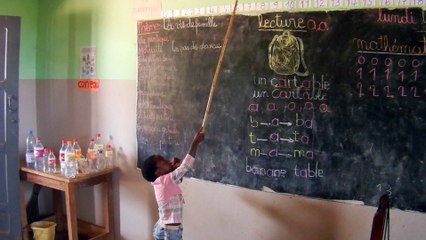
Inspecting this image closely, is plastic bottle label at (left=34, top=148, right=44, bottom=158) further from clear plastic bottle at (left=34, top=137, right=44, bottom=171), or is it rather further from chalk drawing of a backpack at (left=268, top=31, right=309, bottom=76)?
chalk drawing of a backpack at (left=268, top=31, right=309, bottom=76)

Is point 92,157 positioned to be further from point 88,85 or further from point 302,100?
point 302,100

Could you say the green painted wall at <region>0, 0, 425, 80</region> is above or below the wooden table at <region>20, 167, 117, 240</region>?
above

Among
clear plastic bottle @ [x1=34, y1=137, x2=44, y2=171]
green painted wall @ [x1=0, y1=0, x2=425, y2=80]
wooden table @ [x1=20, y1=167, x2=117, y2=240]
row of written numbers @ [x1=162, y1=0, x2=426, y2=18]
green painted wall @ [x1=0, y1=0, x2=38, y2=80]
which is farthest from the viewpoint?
green painted wall @ [x1=0, y1=0, x2=38, y2=80]

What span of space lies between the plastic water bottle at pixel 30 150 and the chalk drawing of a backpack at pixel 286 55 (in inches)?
92.1

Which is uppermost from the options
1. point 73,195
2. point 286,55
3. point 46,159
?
point 286,55

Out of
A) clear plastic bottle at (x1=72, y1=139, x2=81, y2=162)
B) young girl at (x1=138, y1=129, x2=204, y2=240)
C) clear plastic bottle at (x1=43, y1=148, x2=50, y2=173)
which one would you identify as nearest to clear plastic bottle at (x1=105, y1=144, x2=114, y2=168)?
clear plastic bottle at (x1=72, y1=139, x2=81, y2=162)

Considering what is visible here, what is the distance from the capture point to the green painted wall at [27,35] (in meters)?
3.45

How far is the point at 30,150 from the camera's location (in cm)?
340

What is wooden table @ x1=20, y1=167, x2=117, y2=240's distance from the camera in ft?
9.34

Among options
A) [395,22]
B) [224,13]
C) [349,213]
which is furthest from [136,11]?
[349,213]

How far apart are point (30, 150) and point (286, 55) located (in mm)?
2560

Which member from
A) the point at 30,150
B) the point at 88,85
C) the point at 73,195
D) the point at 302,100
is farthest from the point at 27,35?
the point at 302,100

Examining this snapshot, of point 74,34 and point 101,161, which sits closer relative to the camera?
point 101,161

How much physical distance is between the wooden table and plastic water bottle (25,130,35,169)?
98 mm
